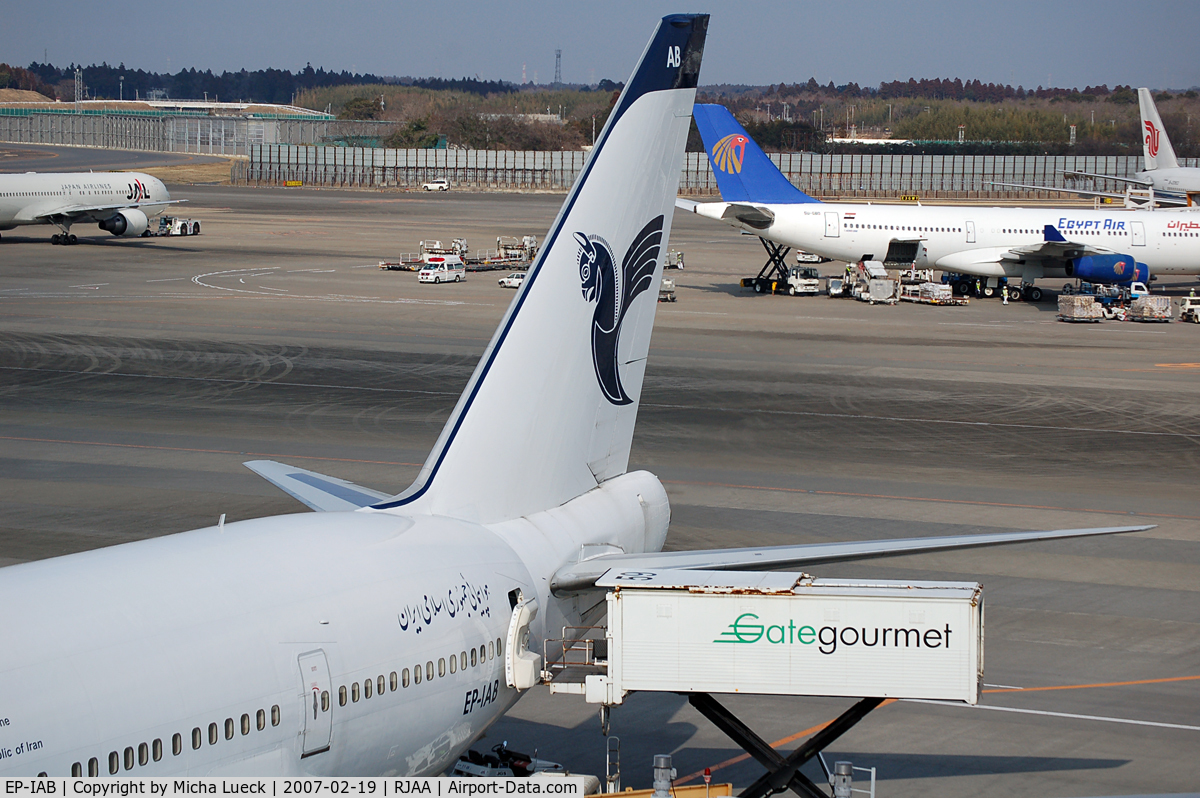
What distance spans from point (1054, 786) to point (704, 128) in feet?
170

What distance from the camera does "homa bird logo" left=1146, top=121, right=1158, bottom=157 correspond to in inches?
3425

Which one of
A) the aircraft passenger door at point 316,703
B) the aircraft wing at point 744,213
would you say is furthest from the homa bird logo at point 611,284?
the aircraft wing at point 744,213

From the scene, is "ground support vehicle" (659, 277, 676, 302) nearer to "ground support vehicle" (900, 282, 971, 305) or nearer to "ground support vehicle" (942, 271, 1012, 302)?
"ground support vehicle" (900, 282, 971, 305)

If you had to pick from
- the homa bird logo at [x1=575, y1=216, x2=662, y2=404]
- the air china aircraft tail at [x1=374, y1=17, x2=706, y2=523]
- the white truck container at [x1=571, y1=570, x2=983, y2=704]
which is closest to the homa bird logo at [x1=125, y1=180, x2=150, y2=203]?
the air china aircraft tail at [x1=374, y1=17, x2=706, y2=523]

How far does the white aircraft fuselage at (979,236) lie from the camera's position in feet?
214

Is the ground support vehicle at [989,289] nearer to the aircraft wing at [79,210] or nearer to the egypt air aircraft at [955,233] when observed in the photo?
the egypt air aircraft at [955,233]

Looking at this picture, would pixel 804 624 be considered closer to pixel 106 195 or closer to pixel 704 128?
pixel 704 128

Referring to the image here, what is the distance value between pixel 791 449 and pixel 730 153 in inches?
1365

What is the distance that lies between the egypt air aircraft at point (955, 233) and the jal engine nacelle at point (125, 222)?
1626 inches

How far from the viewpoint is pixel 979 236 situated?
6594 centimetres

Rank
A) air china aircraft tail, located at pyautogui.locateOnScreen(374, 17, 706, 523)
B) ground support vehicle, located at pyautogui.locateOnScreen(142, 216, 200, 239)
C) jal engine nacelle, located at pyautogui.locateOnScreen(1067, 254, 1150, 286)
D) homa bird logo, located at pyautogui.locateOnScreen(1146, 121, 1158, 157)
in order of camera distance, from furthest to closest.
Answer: ground support vehicle, located at pyautogui.locateOnScreen(142, 216, 200, 239)
homa bird logo, located at pyautogui.locateOnScreen(1146, 121, 1158, 157)
jal engine nacelle, located at pyautogui.locateOnScreen(1067, 254, 1150, 286)
air china aircraft tail, located at pyautogui.locateOnScreen(374, 17, 706, 523)

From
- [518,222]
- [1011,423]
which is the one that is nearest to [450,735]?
[1011,423]

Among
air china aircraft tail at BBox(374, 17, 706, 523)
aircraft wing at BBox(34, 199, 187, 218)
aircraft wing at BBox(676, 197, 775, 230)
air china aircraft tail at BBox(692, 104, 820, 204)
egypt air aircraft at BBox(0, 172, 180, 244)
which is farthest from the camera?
aircraft wing at BBox(34, 199, 187, 218)

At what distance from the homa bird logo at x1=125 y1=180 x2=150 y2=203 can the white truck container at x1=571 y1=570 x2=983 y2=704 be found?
82764 millimetres
